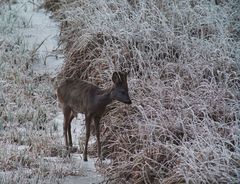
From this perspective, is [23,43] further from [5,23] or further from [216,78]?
[216,78]

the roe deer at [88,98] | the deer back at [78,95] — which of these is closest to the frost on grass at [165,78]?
the roe deer at [88,98]

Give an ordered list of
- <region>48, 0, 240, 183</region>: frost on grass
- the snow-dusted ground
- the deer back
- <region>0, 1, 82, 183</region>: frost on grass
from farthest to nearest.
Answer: the snow-dusted ground → the deer back → <region>0, 1, 82, 183</region>: frost on grass → <region>48, 0, 240, 183</region>: frost on grass

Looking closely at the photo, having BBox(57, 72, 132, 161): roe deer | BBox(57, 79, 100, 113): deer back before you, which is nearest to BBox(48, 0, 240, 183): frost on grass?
BBox(57, 72, 132, 161): roe deer

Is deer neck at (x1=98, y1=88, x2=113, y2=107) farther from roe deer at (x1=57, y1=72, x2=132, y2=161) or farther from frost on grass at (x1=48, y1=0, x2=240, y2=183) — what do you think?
frost on grass at (x1=48, y1=0, x2=240, y2=183)

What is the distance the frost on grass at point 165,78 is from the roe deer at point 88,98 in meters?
0.31

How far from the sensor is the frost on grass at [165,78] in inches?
230

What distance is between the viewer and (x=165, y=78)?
300 inches

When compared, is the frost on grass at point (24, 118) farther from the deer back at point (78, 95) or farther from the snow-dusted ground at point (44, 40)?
the deer back at point (78, 95)

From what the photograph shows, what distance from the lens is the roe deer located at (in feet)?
21.3

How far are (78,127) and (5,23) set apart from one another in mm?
3669

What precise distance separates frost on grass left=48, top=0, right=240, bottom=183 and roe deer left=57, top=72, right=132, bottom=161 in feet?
1.01

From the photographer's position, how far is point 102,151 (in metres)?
7.00

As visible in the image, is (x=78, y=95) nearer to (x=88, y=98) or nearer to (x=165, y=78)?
(x=88, y=98)

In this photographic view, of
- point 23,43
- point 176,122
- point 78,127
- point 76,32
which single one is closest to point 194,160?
point 176,122
